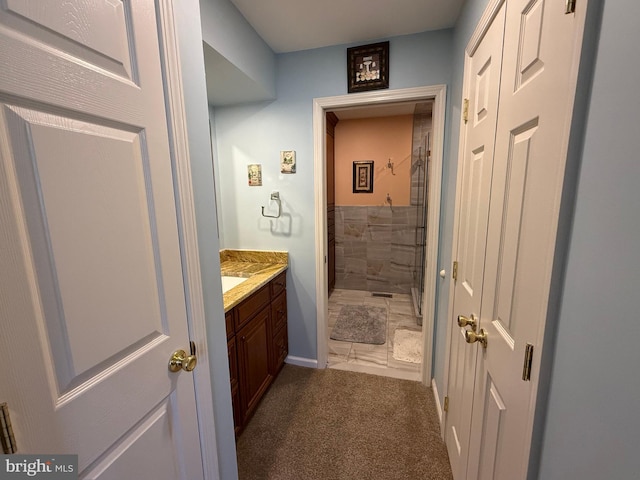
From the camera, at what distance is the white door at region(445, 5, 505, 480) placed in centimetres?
100

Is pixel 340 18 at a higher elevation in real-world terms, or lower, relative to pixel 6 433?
higher

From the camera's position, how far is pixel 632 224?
0.40 meters

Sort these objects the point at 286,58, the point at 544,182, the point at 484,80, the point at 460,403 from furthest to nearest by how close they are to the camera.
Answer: the point at 286,58 → the point at 460,403 → the point at 484,80 → the point at 544,182

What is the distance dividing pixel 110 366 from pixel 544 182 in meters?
1.13

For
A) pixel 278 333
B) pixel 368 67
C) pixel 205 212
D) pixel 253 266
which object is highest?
pixel 368 67

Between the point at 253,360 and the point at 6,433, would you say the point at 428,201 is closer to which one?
the point at 253,360

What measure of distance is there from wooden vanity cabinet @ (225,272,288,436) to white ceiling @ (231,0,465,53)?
1687 millimetres

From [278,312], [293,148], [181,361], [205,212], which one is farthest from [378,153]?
[181,361]

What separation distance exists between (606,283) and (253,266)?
2.09 metres

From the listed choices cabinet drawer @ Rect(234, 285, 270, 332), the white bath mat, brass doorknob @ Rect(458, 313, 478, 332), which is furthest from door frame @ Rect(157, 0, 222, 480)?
the white bath mat

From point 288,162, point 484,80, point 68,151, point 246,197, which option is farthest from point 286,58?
point 68,151

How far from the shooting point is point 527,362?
0.68 metres

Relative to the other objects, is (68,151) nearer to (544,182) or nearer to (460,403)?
(544,182)

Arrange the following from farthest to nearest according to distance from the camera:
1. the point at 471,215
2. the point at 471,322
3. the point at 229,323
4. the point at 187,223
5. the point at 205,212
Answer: the point at 229,323
the point at 471,215
the point at 471,322
the point at 205,212
the point at 187,223
